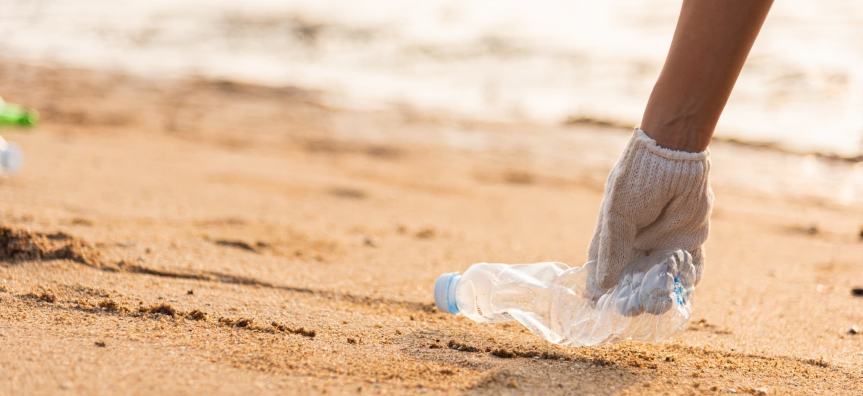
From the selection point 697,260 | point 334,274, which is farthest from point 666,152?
point 334,274

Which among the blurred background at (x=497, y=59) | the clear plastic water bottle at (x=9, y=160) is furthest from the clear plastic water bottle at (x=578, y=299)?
the blurred background at (x=497, y=59)

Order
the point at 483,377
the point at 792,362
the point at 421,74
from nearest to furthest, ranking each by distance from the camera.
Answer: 1. the point at 483,377
2. the point at 792,362
3. the point at 421,74

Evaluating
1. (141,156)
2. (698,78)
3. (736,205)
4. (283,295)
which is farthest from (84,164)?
(736,205)

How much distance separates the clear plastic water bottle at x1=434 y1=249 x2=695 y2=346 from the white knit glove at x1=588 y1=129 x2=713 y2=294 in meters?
0.04

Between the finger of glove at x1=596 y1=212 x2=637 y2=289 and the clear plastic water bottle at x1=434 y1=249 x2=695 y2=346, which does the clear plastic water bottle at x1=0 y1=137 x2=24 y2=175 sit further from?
the finger of glove at x1=596 y1=212 x2=637 y2=289

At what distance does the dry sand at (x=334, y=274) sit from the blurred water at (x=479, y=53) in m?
2.76

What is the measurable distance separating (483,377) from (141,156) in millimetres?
3366

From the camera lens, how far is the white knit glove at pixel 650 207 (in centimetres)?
149

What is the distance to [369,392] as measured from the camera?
141 cm

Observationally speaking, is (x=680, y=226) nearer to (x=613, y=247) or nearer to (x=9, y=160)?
(x=613, y=247)

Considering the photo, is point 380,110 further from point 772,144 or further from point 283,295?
point 283,295

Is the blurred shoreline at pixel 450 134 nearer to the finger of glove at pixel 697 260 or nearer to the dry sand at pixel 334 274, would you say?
the dry sand at pixel 334 274

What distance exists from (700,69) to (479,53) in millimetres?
9560

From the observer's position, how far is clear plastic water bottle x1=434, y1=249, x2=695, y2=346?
1545 millimetres
